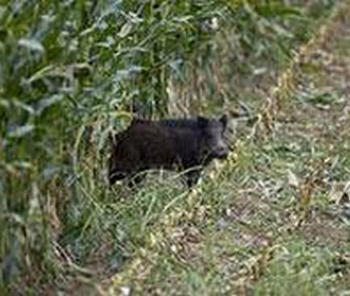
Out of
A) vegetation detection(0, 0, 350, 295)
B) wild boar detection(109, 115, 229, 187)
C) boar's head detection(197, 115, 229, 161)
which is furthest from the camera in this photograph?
boar's head detection(197, 115, 229, 161)

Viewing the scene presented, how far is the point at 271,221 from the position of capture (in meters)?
6.80

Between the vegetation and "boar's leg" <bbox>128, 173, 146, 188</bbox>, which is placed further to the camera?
"boar's leg" <bbox>128, 173, 146, 188</bbox>

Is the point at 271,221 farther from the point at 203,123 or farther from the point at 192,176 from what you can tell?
the point at 203,123

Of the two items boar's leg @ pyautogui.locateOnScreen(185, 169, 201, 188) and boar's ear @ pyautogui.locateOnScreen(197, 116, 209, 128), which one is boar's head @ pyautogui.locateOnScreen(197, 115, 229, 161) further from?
boar's leg @ pyautogui.locateOnScreen(185, 169, 201, 188)

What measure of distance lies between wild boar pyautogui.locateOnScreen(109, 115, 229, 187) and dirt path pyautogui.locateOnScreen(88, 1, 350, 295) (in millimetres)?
152

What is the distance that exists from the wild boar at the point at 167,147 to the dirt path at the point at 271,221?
6.0 inches

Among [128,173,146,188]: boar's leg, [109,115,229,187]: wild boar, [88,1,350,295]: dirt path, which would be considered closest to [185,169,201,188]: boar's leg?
[109,115,229,187]: wild boar

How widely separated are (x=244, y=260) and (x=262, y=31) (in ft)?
13.7

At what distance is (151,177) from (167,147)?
0.66ft

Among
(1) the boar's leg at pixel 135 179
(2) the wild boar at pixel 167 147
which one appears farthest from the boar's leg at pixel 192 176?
(1) the boar's leg at pixel 135 179

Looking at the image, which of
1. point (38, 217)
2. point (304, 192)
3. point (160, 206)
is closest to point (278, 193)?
point (304, 192)

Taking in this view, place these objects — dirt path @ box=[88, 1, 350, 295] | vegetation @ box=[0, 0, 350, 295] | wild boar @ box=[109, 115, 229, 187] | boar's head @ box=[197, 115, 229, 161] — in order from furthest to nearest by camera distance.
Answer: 1. boar's head @ box=[197, 115, 229, 161]
2. wild boar @ box=[109, 115, 229, 187]
3. dirt path @ box=[88, 1, 350, 295]
4. vegetation @ box=[0, 0, 350, 295]

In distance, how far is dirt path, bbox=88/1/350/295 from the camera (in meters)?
5.57

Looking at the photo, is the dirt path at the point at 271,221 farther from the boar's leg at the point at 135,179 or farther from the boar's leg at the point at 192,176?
the boar's leg at the point at 135,179
